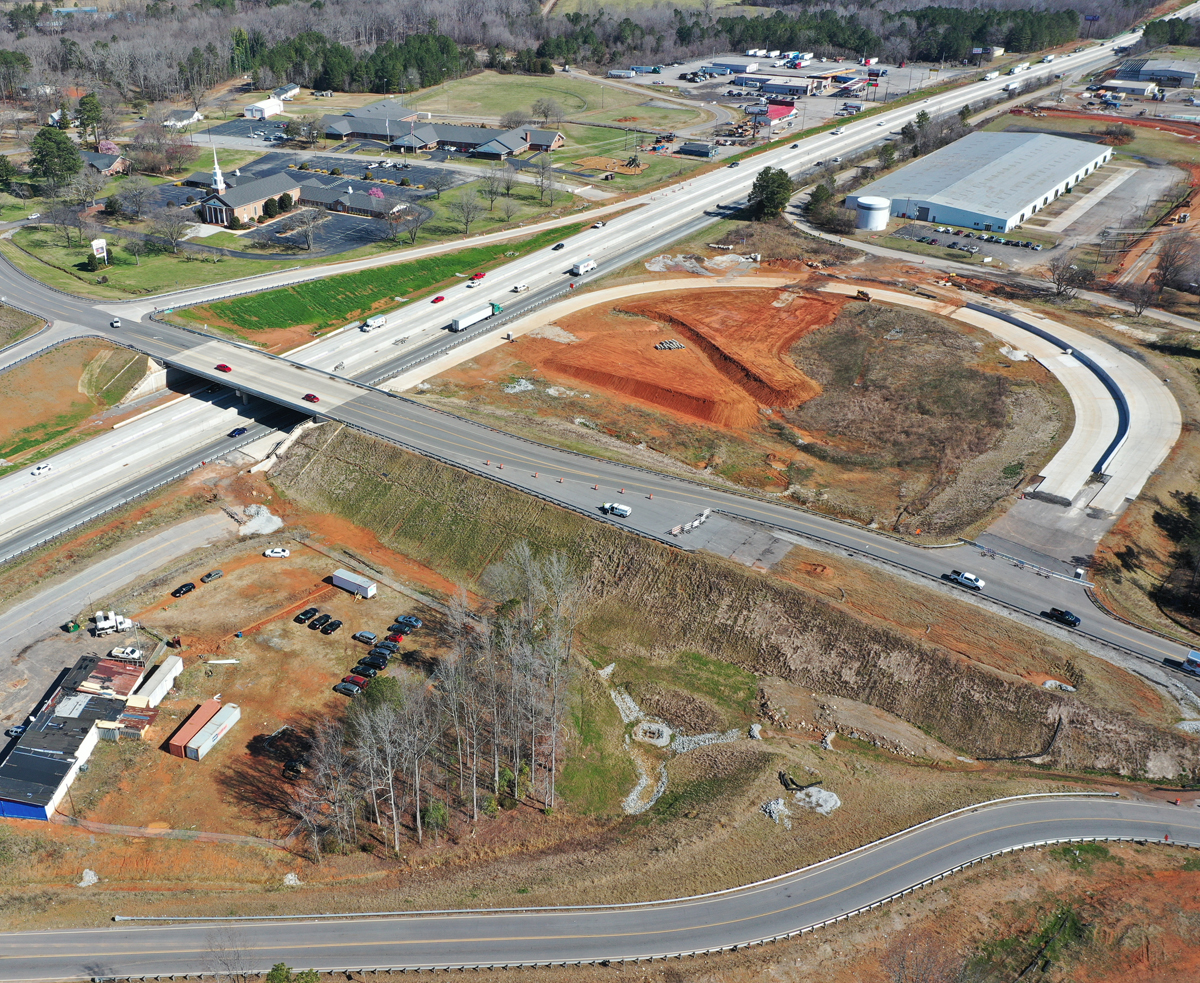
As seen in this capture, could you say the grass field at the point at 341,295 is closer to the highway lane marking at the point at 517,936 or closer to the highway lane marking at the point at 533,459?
the highway lane marking at the point at 533,459

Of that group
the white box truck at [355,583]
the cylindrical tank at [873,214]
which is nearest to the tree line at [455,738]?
the white box truck at [355,583]

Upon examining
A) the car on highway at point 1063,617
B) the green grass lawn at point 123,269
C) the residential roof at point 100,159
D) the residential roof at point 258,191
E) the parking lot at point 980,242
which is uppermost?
the residential roof at point 100,159

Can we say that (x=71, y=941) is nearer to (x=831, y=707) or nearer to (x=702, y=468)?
(x=831, y=707)

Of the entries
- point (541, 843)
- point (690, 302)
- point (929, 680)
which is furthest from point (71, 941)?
point (690, 302)

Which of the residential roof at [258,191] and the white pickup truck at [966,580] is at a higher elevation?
the residential roof at [258,191]

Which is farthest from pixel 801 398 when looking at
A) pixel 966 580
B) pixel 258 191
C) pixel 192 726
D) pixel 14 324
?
pixel 258 191

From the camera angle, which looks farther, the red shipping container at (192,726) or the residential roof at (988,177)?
the residential roof at (988,177)

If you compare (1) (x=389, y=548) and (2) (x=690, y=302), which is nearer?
(1) (x=389, y=548)

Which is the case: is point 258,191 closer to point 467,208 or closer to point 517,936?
point 467,208
